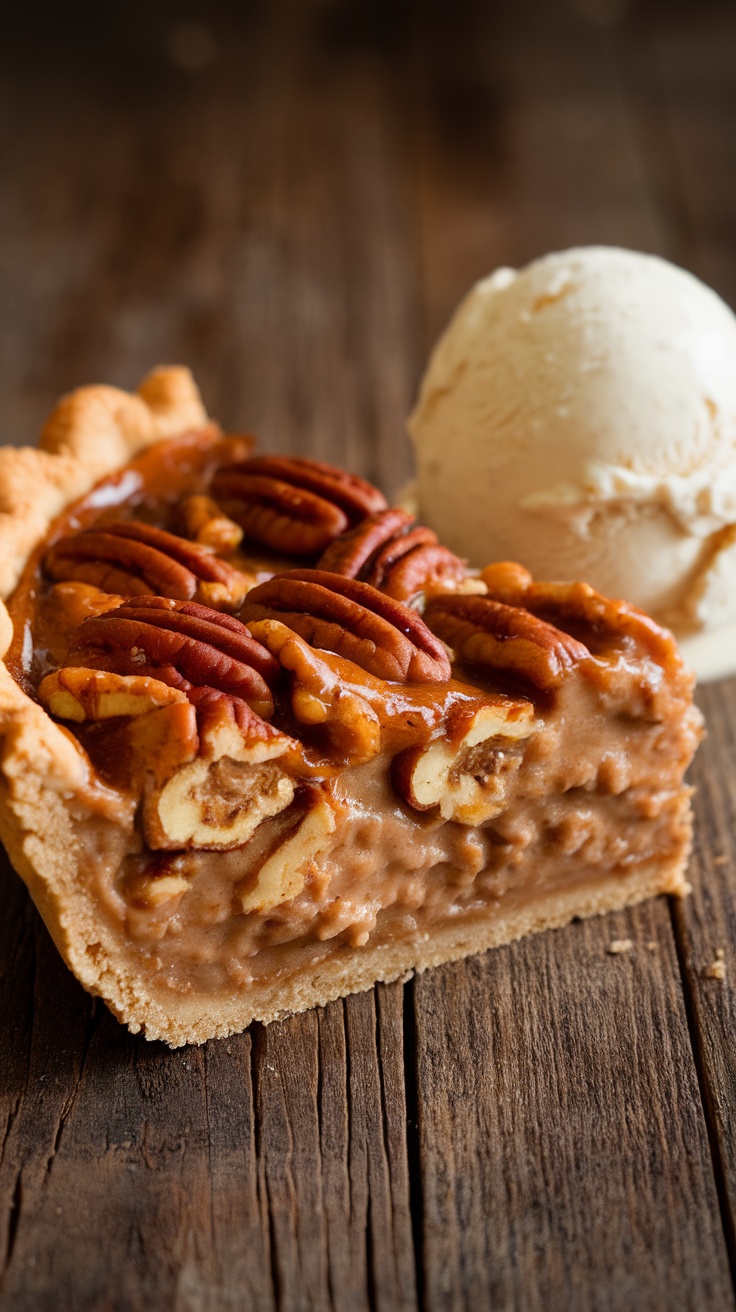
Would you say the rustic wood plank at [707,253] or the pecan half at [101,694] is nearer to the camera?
the pecan half at [101,694]

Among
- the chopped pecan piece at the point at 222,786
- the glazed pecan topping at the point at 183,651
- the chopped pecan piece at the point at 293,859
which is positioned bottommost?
the chopped pecan piece at the point at 293,859

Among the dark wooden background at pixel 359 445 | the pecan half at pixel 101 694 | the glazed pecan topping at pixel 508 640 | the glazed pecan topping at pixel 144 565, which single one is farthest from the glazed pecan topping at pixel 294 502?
the dark wooden background at pixel 359 445

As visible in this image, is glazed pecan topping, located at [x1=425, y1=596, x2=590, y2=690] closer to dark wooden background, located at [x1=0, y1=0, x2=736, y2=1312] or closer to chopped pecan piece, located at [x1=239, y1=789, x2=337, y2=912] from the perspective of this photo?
chopped pecan piece, located at [x1=239, y1=789, x2=337, y2=912]

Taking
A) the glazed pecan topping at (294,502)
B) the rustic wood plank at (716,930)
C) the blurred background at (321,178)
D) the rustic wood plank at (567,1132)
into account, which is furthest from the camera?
the blurred background at (321,178)

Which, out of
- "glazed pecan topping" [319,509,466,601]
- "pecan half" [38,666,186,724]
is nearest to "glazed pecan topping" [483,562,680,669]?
"glazed pecan topping" [319,509,466,601]

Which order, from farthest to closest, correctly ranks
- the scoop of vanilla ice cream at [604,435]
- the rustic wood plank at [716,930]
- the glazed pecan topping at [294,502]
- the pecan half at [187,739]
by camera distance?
1. the scoop of vanilla ice cream at [604,435]
2. the glazed pecan topping at [294,502]
3. the rustic wood plank at [716,930]
4. the pecan half at [187,739]

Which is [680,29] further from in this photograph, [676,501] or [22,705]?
[22,705]

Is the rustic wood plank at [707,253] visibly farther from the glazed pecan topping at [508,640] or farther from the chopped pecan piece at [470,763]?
the glazed pecan topping at [508,640]

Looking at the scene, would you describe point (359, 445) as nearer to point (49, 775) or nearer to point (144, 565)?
point (144, 565)

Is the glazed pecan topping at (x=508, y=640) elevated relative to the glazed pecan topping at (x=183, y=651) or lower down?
lower down
